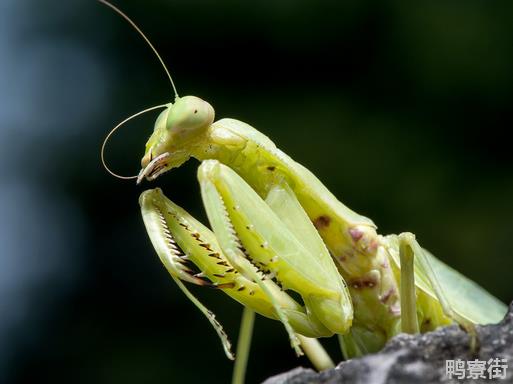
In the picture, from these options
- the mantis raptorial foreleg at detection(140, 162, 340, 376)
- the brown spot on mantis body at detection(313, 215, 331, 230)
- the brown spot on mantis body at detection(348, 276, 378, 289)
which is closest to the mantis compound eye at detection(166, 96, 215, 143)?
the mantis raptorial foreleg at detection(140, 162, 340, 376)

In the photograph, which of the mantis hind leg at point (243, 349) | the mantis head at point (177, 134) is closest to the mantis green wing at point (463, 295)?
the mantis hind leg at point (243, 349)

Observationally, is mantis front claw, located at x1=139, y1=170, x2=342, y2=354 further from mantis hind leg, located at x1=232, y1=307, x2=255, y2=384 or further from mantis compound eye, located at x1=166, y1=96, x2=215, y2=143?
mantis hind leg, located at x1=232, y1=307, x2=255, y2=384

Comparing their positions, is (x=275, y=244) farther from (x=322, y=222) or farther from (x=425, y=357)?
(x=425, y=357)

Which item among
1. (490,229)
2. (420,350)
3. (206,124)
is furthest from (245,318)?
(490,229)

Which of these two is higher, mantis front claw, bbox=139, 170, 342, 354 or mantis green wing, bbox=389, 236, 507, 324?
mantis front claw, bbox=139, 170, 342, 354

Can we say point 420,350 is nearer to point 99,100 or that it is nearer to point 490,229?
point 490,229

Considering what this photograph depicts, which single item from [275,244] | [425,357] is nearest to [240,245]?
[275,244]

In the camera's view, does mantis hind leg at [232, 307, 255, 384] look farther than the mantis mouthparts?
Yes
